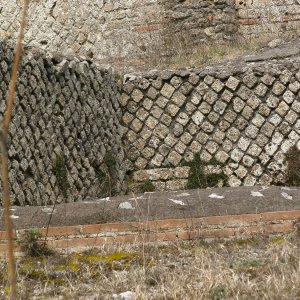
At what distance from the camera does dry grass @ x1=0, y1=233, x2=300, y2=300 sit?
12.3 ft

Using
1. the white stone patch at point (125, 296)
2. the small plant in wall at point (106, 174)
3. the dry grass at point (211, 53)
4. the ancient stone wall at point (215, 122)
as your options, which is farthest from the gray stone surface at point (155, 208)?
the dry grass at point (211, 53)

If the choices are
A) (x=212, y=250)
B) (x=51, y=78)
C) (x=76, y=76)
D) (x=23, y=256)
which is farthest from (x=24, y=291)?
(x=76, y=76)

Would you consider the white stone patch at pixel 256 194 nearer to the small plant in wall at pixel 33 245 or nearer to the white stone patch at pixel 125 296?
the small plant in wall at pixel 33 245

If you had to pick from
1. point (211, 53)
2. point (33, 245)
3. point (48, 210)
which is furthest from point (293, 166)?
point (33, 245)

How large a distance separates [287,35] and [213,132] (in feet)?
10.4

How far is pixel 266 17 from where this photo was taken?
11656 mm

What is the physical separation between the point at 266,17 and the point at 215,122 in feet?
11.6

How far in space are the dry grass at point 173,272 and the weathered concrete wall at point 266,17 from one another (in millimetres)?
6993

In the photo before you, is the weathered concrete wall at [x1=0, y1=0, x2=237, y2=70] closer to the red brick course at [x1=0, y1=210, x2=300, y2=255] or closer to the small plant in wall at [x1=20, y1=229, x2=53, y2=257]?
the red brick course at [x1=0, y1=210, x2=300, y2=255]

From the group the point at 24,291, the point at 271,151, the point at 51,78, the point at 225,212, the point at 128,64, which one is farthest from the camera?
the point at 128,64

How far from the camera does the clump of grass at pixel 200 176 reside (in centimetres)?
853

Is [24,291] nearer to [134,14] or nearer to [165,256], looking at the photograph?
[165,256]

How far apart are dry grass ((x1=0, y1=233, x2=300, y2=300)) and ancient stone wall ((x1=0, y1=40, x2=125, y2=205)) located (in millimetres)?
2045

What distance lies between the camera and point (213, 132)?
8695mm
